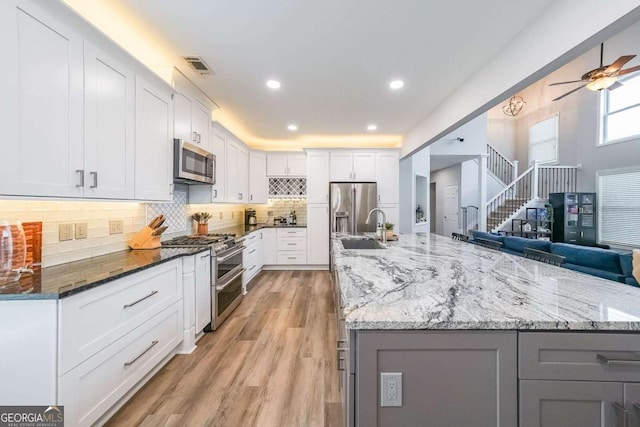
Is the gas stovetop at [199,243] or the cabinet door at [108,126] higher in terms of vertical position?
the cabinet door at [108,126]

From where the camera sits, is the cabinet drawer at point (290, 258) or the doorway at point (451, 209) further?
the doorway at point (451, 209)

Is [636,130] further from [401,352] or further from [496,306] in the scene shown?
[401,352]

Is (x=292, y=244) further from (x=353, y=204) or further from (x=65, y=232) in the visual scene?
(x=65, y=232)

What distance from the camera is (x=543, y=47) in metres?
1.93

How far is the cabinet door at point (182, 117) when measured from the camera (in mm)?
2750

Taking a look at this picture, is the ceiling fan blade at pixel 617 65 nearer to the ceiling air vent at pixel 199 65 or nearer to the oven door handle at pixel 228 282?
the ceiling air vent at pixel 199 65

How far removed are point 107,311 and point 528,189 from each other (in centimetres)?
970

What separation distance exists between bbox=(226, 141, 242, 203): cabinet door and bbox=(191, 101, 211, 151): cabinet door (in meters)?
0.72

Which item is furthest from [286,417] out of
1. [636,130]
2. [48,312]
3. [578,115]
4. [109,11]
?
[578,115]

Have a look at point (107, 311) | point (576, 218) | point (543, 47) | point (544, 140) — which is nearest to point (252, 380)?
point (107, 311)

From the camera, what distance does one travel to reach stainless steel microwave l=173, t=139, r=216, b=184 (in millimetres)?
2705

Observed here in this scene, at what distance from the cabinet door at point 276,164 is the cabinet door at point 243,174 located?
26.7 inches

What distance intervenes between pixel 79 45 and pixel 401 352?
239cm

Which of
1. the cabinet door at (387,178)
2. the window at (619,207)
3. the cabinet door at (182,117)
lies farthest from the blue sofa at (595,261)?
the window at (619,207)
